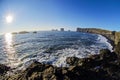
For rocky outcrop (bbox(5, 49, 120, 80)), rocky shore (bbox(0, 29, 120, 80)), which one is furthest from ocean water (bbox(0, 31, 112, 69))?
rocky outcrop (bbox(5, 49, 120, 80))

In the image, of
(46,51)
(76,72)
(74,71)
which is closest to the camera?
(76,72)

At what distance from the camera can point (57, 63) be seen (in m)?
26.0

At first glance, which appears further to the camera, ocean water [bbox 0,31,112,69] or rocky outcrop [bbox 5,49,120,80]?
ocean water [bbox 0,31,112,69]

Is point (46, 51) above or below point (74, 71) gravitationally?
below

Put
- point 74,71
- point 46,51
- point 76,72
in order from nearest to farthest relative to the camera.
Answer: point 76,72 < point 74,71 < point 46,51

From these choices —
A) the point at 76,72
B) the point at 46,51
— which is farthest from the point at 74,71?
the point at 46,51

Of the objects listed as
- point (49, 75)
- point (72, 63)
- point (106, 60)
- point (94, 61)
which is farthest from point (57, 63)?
point (49, 75)

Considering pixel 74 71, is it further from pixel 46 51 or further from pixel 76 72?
pixel 46 51

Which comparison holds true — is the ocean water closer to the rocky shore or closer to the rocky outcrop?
the rocky shore

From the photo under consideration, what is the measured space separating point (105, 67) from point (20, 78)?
1164cm

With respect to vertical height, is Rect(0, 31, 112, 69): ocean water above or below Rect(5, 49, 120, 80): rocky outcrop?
below

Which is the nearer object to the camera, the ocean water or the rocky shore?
the rocky shore

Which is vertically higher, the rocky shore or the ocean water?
the rocky shore

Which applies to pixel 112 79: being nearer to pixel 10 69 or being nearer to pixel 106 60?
pixel 106 60
